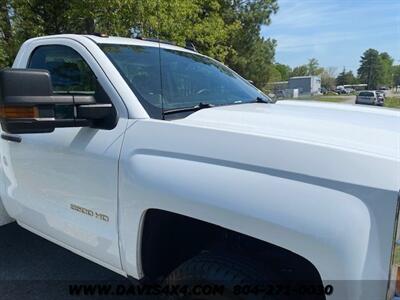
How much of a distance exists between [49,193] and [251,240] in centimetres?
139

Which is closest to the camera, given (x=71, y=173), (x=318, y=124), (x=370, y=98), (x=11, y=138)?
(x=318, y=124)

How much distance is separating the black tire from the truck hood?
1.90ft

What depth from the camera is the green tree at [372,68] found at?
112 metres

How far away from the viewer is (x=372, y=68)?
373 feet

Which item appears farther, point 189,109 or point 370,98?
point 370,98

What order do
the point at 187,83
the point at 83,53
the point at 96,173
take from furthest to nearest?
the point at 187,83 → the point at 83,53 → the point at 96,173

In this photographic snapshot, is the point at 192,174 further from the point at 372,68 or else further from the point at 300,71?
the point at 300,71

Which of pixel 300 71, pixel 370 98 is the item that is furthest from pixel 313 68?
pixel 370 98

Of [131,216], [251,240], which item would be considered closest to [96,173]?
[131,216]

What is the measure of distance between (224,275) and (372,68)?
12338cm

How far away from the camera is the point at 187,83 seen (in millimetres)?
2824

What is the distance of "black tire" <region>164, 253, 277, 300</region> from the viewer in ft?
5.79

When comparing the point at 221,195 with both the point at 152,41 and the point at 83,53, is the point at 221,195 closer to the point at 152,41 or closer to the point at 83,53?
the point at 83,53

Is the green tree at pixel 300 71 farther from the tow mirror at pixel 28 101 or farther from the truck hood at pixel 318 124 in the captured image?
the tow mirror at pixel 28 101
